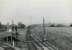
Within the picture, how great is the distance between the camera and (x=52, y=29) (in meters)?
1.67

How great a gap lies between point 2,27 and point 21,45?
15.0 inches

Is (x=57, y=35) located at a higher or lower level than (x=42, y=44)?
higher

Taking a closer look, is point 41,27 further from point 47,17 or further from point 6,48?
point 6,48

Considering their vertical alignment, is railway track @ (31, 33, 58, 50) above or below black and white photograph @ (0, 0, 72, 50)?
below

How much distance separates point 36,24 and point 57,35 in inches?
13.9

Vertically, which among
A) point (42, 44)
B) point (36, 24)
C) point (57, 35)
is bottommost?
point (42, 44)

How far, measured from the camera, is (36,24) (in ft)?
5.46

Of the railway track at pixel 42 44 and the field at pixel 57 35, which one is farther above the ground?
the field at pixel 57 35

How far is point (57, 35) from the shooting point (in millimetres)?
1680

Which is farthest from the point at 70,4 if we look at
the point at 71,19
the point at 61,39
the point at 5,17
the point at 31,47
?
the point at 5,17

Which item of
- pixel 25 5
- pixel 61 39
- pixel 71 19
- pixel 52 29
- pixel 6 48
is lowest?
pixel 6 48

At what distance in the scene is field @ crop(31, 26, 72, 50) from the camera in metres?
1.67

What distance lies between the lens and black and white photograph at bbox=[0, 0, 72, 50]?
64.9 inches

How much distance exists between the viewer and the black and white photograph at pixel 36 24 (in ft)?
5.41
